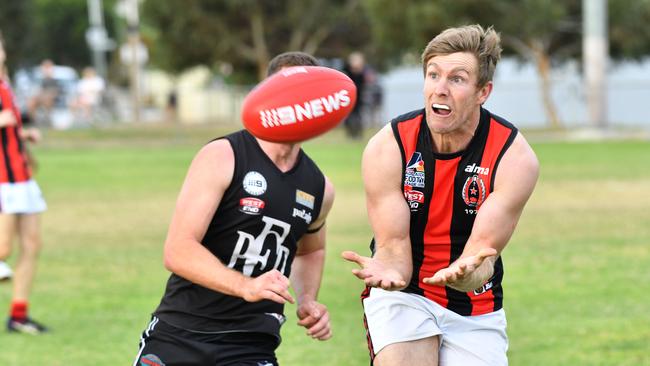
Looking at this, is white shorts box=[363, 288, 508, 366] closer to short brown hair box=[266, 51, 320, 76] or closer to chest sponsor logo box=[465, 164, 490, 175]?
chest sponsor logo box=[465, 164, 490, 175]

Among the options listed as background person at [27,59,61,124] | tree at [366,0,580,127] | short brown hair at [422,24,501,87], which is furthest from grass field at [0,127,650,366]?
tree at [366,0,580,127]

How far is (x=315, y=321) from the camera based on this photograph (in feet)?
17.7

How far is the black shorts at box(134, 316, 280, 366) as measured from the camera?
5.19 m

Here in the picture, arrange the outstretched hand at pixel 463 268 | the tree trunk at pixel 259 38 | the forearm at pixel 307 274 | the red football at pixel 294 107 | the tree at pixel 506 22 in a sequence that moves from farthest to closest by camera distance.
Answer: the tree trunk at pixel 259 38 → the tree at pixel 506 22 → the forearm at pixel 307 274 → the outstretched hand at pixel 463 268 → the red football at pixel 294 107

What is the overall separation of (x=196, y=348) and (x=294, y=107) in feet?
4.33

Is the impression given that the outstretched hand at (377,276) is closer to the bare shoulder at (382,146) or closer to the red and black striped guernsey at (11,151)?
the bare shoulder at (382,146)

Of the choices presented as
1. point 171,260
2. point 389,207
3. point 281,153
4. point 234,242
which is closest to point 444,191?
point 389,207

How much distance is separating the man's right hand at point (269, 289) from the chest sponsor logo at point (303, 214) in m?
0.64

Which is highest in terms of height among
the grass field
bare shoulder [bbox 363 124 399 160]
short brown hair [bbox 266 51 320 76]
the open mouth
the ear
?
short brown hair [bbox 266 51 320 76]

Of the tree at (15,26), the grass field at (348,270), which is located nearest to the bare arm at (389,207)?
Result: the grass field at (348,270)

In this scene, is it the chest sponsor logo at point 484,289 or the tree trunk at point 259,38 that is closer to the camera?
the chest sponsor logo at point 484,289

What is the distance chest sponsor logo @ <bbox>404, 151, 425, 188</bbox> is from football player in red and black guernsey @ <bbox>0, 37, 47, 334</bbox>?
4.89 metres

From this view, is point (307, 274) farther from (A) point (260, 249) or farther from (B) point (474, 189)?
(B) point (474, 189)

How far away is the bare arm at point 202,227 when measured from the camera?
490 cm
